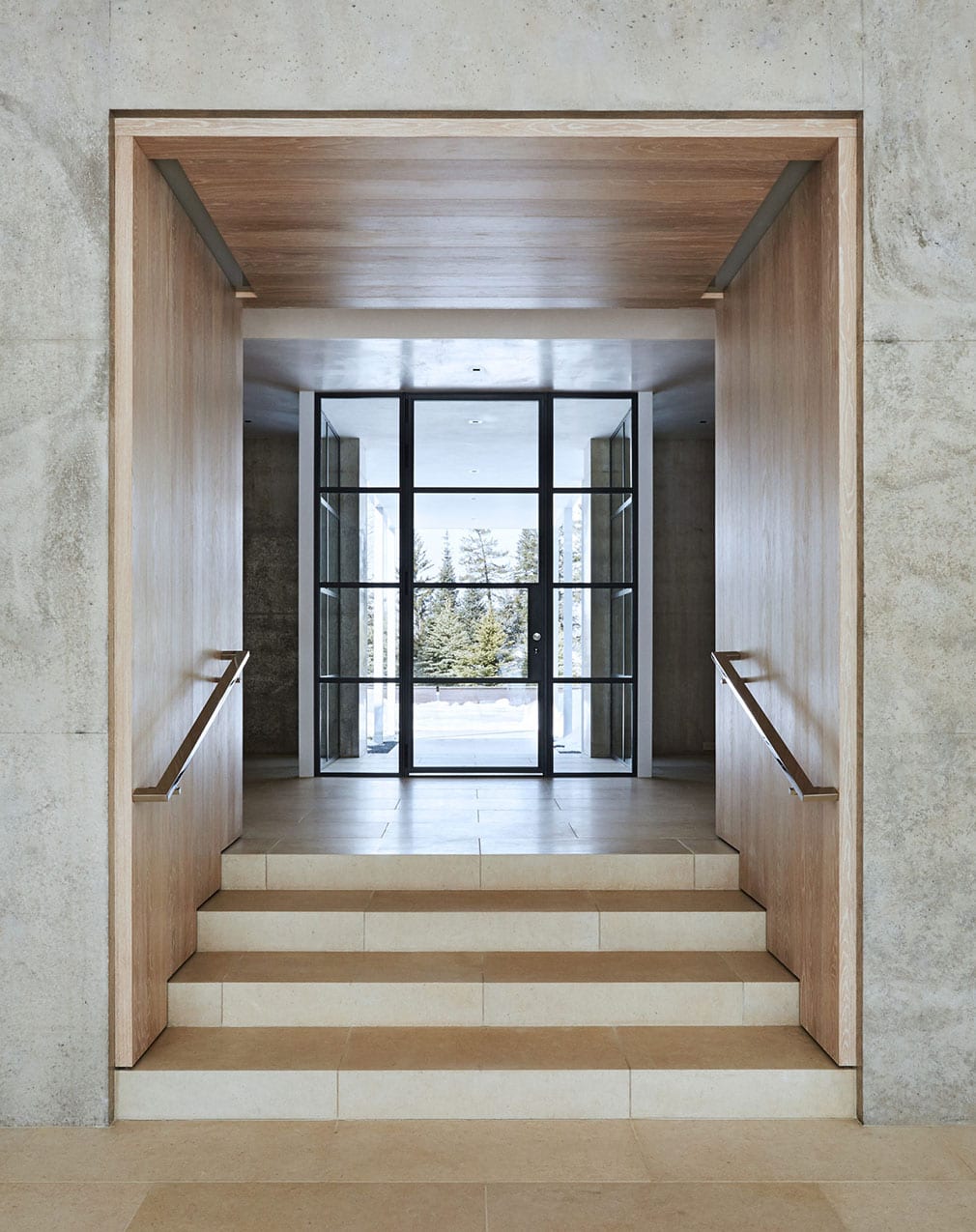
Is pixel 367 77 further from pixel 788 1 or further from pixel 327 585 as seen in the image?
pixel 327 585

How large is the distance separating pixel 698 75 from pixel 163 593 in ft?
7.69

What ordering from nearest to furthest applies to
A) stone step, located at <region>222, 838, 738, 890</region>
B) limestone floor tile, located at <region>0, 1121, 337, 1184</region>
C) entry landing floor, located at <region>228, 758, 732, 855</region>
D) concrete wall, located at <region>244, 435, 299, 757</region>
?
limestone floor tile, located at <region>0, 1121, 337, 1184</region>
stone step, located at <region>222, 838, 738, 890</region>
entry landing floor, located at <region>228, 758, 732, 855</region>
concrete wall, located at <region>244, 435, 299, 757</region>

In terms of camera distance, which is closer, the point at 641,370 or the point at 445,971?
the point at 445,971

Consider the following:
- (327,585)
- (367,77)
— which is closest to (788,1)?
(367,77)

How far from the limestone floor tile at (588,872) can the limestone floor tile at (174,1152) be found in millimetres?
1375

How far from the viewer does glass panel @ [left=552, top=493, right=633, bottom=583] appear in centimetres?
764

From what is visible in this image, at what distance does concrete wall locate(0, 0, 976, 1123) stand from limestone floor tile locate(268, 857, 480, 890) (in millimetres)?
1260

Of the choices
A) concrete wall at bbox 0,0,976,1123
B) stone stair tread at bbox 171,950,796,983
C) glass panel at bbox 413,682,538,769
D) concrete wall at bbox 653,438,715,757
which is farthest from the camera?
concrete wall at bbox 653,438,715,757

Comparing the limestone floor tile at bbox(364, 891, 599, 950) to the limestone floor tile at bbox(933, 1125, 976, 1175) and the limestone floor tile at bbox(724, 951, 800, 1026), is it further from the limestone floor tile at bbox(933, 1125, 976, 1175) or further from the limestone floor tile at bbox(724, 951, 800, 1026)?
the limestone floor tile at bbox(933, 1125, 976, 1175)

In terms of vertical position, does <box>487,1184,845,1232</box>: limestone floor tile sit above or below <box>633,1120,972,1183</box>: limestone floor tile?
above

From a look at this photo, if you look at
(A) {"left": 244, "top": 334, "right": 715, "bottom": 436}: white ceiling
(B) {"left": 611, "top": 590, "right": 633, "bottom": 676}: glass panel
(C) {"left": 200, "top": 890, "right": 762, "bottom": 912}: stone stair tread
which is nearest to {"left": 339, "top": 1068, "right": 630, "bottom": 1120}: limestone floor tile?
(C) {"left": 200, "top": 890, "right": 762, "bottom": 912}: stone stair tread

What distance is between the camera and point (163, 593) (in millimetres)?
3688

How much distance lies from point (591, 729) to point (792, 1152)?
4.63 meters

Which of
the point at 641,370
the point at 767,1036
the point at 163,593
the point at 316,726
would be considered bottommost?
the point at 767,1036
